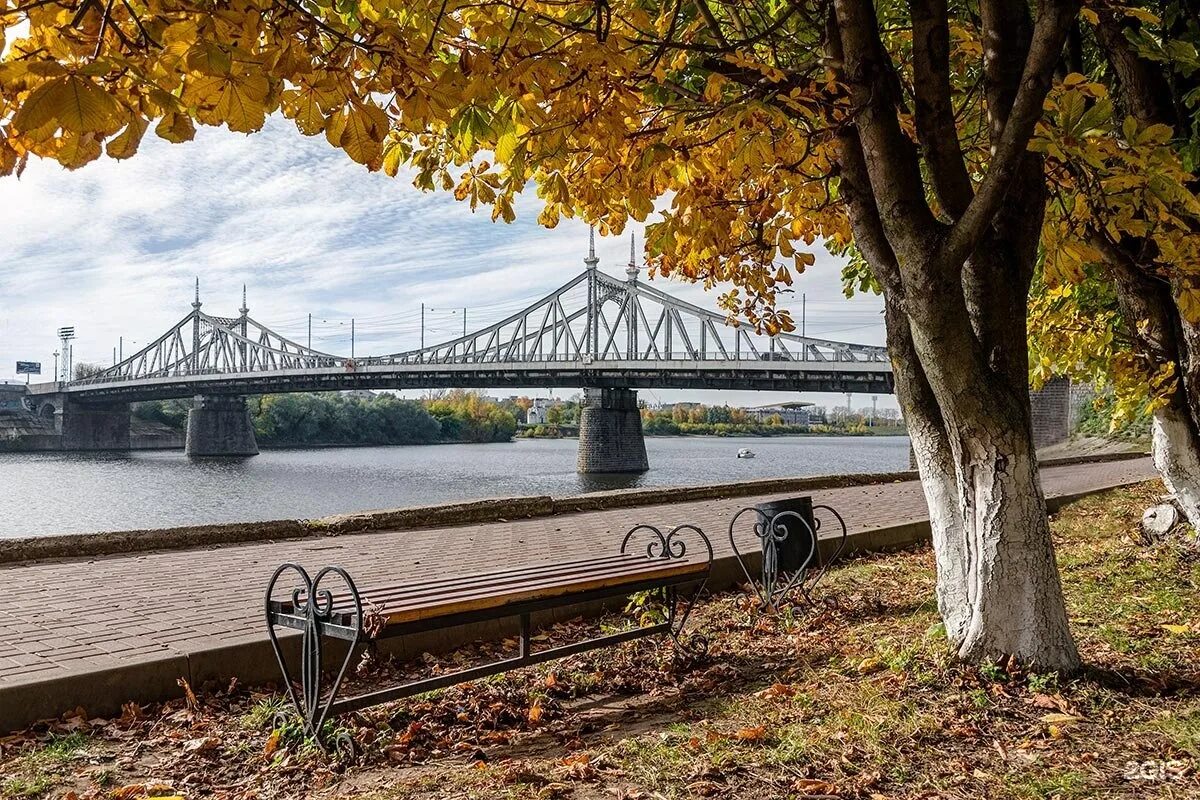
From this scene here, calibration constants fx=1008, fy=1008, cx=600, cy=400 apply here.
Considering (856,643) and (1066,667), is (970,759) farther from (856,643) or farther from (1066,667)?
(856,643)

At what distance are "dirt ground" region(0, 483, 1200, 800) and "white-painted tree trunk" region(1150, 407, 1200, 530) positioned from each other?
69.9 inches

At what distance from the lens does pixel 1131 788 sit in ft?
9.53

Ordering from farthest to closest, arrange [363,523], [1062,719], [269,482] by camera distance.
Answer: [269,482] < [363,523] < [1062,719]

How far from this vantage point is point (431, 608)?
3541 mm

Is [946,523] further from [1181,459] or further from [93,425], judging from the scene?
[93,425]

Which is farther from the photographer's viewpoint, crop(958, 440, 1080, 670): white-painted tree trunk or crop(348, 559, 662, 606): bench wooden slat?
crop(958, 440, 1080, 670): white-painted tree trunk

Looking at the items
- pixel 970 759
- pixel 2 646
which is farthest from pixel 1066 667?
pixel 2 646

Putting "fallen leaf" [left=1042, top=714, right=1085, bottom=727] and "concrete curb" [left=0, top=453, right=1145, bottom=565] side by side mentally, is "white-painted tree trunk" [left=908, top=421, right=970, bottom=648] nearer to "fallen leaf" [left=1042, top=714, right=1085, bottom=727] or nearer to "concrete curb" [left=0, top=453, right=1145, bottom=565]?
"fallen leaf" [left=1042, top=714, right=1085, bottom=727]

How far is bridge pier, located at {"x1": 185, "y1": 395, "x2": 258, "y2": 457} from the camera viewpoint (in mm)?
58750

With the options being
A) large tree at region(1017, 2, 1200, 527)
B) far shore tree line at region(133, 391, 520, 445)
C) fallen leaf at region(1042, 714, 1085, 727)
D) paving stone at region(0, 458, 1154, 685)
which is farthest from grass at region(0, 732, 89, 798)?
far shore tree line at region(133, 391, 520, 445)

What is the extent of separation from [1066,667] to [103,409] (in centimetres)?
7090

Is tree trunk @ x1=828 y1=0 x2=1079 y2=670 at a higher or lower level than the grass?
higher

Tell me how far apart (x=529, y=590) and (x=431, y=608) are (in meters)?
0.49

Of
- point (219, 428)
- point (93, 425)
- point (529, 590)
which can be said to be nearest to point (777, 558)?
point (529, 590)
